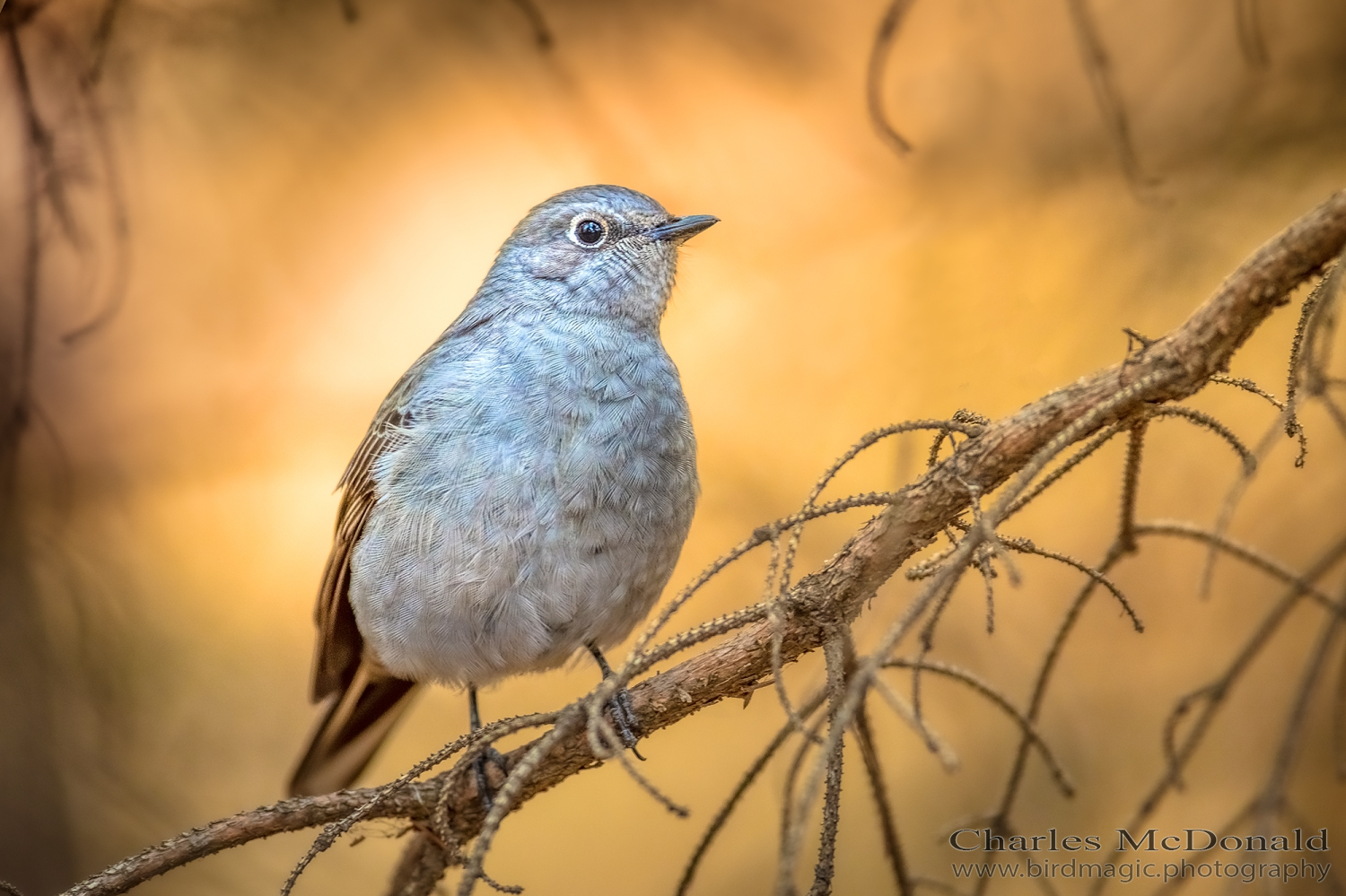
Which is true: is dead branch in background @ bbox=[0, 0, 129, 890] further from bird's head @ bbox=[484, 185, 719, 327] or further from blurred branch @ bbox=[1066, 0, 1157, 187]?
blurred branch @ bbox=[1066, 0, 1157, 187]

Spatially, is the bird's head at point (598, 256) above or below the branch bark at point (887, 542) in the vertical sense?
above

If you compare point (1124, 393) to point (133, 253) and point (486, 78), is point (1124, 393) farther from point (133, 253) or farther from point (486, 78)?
point (133, 253)

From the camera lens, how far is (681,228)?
2.74 metres

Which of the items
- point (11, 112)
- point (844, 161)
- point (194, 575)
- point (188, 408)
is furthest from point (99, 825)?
point (844, 161)

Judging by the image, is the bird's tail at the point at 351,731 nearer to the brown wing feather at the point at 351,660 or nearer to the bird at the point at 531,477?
the brown wing feather at the point at 351,660

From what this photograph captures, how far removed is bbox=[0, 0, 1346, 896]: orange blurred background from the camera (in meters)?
3.16

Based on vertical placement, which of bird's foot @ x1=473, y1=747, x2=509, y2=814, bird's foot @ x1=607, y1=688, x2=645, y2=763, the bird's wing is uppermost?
the bird's wing

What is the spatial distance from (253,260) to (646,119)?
1.39m

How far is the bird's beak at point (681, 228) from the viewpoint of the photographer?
2.74 metres

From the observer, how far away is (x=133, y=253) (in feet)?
11.5

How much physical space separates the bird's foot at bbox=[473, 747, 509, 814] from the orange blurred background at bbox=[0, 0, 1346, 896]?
1.15 metres

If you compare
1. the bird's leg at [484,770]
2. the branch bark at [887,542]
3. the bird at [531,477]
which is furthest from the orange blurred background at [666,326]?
the branch bark at [887,542]

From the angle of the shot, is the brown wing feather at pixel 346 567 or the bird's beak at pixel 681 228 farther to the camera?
the bird's beak at pixel 681 228

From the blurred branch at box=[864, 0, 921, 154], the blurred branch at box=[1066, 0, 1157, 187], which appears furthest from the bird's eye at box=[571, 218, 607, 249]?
the blurred branch at box=[1066, 0, 1157, 187]
